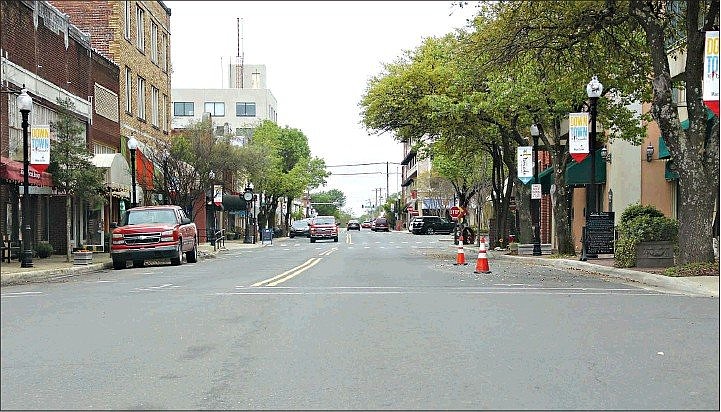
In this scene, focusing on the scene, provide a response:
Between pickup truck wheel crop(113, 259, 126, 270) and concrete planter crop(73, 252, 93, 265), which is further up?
concrete planter crop(73, 252, 93, 265)

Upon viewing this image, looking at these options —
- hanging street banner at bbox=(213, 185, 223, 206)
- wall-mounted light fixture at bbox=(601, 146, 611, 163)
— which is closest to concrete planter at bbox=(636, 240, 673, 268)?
wall-mounted light fixture at bbox=(601, 146, 611, 163)

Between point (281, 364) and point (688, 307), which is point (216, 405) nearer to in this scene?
point (281, 364)

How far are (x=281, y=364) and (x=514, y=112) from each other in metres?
22.7

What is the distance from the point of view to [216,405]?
6.80 metres

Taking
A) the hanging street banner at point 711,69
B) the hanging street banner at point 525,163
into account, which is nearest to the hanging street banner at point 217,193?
the hanging street banner at point 525,163

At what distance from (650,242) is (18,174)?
56.4ft

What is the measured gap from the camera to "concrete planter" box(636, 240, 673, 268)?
20.7 m

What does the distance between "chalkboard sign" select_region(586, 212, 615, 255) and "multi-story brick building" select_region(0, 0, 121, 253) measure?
53.0ft

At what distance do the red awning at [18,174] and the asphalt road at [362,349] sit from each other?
9.11m

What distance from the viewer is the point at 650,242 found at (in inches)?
815

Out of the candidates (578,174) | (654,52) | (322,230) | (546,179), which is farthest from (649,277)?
(322,230)

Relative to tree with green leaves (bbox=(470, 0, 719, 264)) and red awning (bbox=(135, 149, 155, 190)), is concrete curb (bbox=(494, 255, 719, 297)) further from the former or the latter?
red awning (bbox=(135, 149, 155, 190))

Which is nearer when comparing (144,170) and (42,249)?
(42,249)

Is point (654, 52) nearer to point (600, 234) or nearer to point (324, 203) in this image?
point (600, 234)
